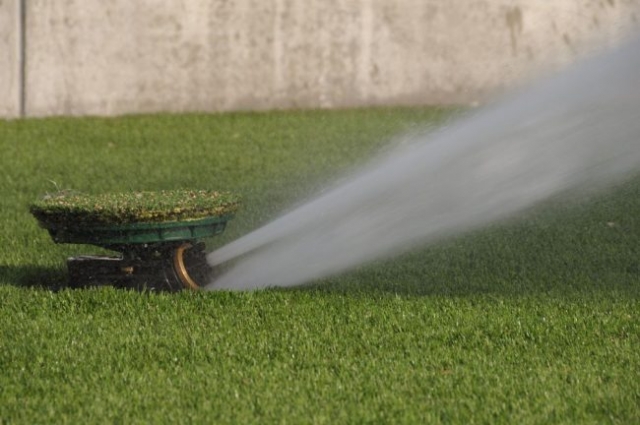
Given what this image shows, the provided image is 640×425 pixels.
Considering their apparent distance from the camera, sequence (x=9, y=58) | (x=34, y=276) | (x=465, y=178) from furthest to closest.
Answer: (x=9, y=58)
(x=34, y=276)
(x=465, y=178)

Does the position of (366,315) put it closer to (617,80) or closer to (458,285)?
(458,285)

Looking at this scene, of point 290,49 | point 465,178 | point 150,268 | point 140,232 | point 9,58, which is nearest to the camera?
point 140,232

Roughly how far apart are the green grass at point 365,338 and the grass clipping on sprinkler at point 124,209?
365 millimetres

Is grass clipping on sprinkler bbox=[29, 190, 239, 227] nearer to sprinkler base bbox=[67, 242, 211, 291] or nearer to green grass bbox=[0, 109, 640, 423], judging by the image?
sprinkler base bbox=[67, 242, 211, 291]

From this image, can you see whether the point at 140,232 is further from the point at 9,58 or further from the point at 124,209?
the point at 9,58

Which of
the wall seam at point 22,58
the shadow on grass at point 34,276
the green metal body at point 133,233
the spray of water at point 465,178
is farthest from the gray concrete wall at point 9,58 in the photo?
the green metal body at point 133,233

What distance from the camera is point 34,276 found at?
7.21 m

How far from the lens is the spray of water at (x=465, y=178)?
666cm

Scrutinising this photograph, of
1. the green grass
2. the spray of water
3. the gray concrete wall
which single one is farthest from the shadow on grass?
the gray concrete wall

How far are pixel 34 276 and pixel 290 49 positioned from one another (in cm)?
639

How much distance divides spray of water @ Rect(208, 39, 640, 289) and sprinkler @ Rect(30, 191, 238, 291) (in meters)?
0.38

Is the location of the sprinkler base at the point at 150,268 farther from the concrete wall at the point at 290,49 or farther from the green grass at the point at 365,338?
the concrete wall at the point at 290,49

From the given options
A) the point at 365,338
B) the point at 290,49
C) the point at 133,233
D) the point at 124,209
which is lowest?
the point at 290,49

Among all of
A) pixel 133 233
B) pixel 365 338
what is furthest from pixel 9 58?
pixel 365 338
